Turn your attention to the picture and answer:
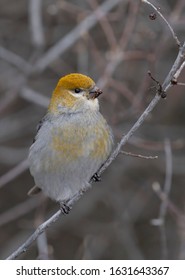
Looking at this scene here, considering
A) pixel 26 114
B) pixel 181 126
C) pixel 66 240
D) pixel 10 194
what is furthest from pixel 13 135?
pixel 181 126

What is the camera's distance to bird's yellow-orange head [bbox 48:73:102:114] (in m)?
5.13

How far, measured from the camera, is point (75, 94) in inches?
206

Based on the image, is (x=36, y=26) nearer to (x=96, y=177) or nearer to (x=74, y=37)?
(x=74, y=37)

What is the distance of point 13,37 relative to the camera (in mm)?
8289

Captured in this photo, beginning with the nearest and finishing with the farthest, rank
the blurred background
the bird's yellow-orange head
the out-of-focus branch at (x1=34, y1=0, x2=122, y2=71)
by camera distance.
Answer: the bird's yellow-orange head < the out-of-focus branch at (x1=34, y1=0, x2=122, y2=71) < the blurred background

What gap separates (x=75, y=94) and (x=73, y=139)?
0.35 meters

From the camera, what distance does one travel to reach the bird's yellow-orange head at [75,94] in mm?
5133

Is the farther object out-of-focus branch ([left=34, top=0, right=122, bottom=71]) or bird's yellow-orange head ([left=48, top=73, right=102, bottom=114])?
out-of-focus branch ([left=34, top=0, right=122, bottom=71])

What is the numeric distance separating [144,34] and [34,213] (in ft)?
9.24

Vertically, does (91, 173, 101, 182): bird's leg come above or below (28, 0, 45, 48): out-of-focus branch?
below

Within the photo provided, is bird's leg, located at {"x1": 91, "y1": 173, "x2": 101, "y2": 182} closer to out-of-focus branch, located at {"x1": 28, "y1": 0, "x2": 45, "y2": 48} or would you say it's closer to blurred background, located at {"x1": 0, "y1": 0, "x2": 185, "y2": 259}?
out-of-focus branch, located at {"x1": 28, "y1": 0, "x2": 45, "y2": 48}

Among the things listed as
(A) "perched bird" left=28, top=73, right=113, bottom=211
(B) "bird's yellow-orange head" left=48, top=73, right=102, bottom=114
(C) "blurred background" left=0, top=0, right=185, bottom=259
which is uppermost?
(C) "blurred background" left=0, top=0, right=185, bottom=259

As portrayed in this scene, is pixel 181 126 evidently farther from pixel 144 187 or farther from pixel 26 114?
pixel 26 114

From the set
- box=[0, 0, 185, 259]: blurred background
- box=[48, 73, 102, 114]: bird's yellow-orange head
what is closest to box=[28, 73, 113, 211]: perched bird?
box=[48, 73, 102, 114]: bird's yellow-orange head
